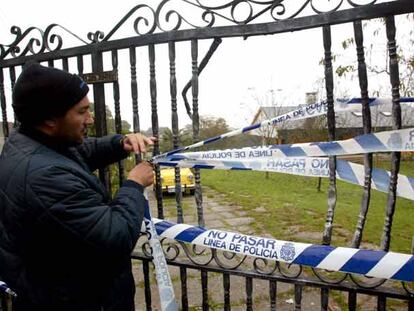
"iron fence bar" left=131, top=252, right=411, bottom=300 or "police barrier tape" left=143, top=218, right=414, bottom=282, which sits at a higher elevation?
"police barrier tape" left=143, top=218, right=414, bottom=282

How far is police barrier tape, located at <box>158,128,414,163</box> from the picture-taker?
168cm

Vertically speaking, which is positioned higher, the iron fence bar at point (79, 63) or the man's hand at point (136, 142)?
the iron fence bar at point (79, 63)

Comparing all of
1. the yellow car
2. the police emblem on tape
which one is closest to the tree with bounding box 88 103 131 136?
the police emblem on tape

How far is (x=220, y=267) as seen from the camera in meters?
2.22

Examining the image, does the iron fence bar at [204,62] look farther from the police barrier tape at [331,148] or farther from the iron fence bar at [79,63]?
the iron fence bar at [79,63]

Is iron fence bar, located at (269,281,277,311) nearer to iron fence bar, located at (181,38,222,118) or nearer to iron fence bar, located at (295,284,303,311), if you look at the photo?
iron fence bar, located at (295,284,303,311)

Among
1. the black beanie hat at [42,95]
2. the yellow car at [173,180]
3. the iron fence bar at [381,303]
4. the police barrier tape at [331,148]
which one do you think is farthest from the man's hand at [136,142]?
the yellow car at [173,180]

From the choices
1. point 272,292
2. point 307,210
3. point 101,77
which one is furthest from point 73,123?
point 307,210

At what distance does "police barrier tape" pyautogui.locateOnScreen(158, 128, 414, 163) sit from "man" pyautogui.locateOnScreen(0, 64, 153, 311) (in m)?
0.52

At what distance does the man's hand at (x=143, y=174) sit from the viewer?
175 centimetres

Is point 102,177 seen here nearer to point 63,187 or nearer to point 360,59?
point 63,187

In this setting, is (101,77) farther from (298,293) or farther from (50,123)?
(298,293)

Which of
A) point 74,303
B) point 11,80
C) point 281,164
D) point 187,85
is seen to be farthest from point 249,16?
point 11,80

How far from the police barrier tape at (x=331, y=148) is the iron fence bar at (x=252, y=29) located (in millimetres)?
565
